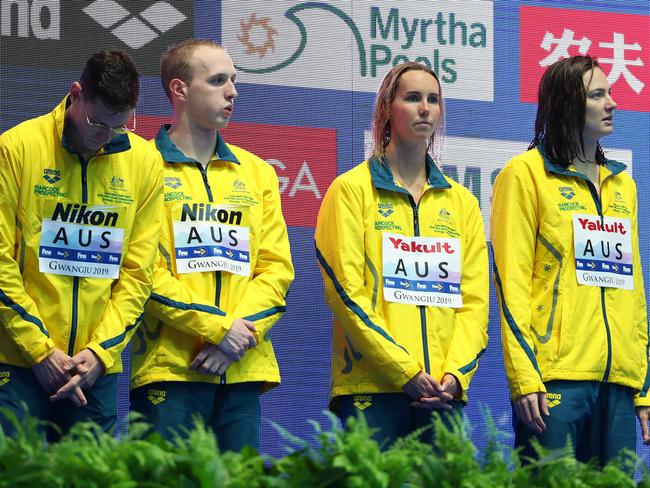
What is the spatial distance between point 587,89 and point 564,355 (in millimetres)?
975

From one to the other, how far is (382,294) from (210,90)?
0.93 metres

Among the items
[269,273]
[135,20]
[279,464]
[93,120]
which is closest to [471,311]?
[269,273]

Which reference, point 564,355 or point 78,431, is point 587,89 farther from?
point 78,431

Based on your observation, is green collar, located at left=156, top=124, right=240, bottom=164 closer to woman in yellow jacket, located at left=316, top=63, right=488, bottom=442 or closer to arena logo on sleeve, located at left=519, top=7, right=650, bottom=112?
woman in yellow jacket, located at left=316, top=63, right=488, bottom=442

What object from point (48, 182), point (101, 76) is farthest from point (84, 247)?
point (101, 76)

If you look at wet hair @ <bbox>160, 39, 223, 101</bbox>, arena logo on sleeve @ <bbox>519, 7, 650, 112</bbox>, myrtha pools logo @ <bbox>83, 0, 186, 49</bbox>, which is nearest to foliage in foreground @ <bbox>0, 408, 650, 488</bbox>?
wet hair @ <bbox>160, 39, 223, 101</bbox>

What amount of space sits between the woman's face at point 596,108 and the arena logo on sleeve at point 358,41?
1.06 meters

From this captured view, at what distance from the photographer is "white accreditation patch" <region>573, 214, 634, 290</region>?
14.2 ft

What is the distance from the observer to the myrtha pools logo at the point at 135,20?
5.03 m

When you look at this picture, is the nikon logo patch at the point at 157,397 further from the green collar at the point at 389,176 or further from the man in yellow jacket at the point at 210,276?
the green collar at the point at 389,176

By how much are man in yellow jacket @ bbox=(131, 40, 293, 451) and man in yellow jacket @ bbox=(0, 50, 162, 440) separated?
0.57 ft

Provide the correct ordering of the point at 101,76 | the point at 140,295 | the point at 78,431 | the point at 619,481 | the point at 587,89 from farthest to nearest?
the point at 587,89
the point at 140,295
the point at 101,76
the point at 619,481
the point at 78,431

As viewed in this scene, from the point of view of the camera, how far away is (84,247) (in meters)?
3.87

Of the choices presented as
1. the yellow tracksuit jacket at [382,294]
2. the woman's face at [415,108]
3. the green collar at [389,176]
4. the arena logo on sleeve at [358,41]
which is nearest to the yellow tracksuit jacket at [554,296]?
the yellow tracksuit jacket at [382,294]
